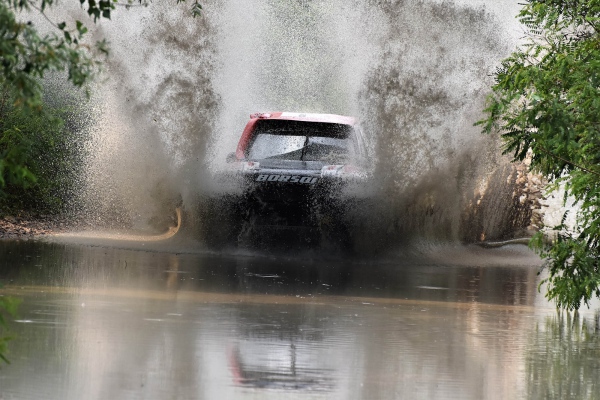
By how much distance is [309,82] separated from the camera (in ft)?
169

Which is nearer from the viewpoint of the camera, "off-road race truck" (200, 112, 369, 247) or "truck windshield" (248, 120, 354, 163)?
"off-road race truck" (200, 112, 369, 247)

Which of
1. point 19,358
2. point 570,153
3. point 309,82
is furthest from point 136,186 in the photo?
point 309,82

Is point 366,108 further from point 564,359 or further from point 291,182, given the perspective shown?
point 564,359

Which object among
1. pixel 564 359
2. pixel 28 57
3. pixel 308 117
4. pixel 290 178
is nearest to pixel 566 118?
pixel 564 359

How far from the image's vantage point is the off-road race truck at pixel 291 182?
57.3 feet

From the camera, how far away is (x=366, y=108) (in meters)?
21.7

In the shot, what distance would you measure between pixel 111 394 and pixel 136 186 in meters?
14.6

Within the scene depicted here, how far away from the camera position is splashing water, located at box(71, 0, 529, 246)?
2069 centimetres

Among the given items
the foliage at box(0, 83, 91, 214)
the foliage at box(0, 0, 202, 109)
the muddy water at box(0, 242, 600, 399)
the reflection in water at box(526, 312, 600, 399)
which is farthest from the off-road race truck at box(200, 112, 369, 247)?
the foliage at box(0, 0, 202, 109)

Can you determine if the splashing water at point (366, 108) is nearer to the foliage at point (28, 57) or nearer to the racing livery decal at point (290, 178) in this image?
the racing livery decal at point (290, 178)

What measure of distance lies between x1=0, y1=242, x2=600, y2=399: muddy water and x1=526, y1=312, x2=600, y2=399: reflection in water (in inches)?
0.8

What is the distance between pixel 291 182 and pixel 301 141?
126 centimetres

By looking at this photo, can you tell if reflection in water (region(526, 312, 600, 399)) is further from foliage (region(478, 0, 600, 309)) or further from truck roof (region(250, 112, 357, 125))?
truck roof (region(250, 112, 357, 125))

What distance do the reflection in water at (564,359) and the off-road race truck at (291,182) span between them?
558cm
